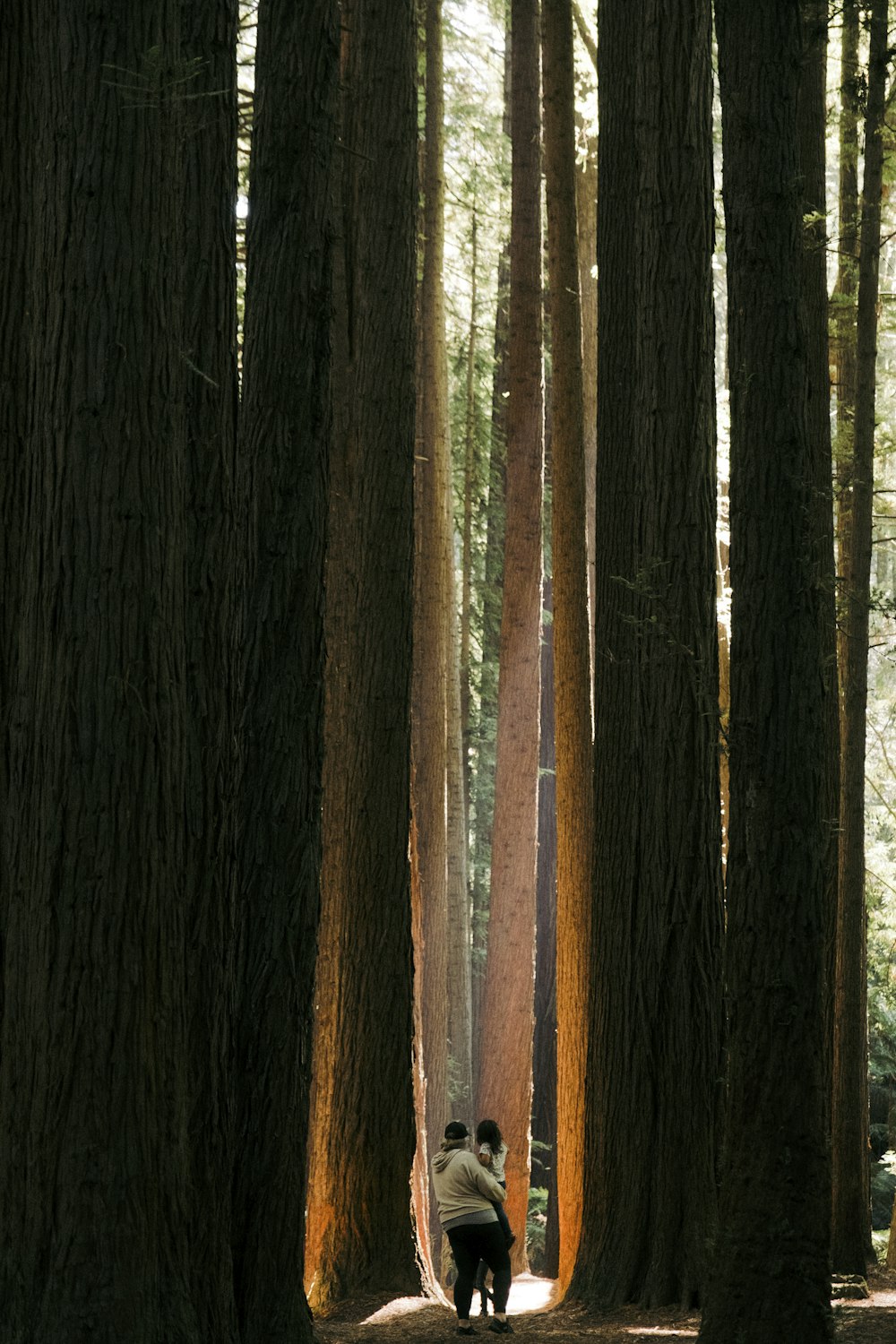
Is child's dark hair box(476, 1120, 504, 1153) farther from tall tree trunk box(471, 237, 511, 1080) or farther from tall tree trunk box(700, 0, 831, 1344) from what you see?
tall tree trunk box(471, 237, 511, 1080)

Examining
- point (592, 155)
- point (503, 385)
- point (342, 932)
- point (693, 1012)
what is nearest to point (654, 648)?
point (693, 1012)

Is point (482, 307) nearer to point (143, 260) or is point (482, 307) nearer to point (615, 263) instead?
point (615, 263)

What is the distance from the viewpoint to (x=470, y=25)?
22.3 m

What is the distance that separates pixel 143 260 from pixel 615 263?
6018mm

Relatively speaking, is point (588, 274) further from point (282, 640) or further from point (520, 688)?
point (282, 640)

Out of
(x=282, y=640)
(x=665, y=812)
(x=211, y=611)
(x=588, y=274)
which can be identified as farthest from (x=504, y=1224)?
(x=588, y=274)

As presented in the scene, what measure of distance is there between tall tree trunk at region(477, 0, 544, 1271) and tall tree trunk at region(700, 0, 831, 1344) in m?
10.6

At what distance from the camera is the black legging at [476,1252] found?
384 inches

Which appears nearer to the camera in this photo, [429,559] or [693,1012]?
[693,1012]

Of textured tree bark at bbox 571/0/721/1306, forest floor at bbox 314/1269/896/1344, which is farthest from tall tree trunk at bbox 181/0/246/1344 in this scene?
textured tree bark at bbox 571/0/721/1306

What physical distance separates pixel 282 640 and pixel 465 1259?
182 inches

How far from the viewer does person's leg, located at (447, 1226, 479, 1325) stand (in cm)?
971

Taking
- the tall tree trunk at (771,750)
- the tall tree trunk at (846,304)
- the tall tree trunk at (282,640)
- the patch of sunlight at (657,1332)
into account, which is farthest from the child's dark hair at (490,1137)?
the tall tree trunk at (846,304)

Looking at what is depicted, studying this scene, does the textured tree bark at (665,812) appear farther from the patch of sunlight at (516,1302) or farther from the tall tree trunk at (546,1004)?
the tall tree trunk at (546,1004)
